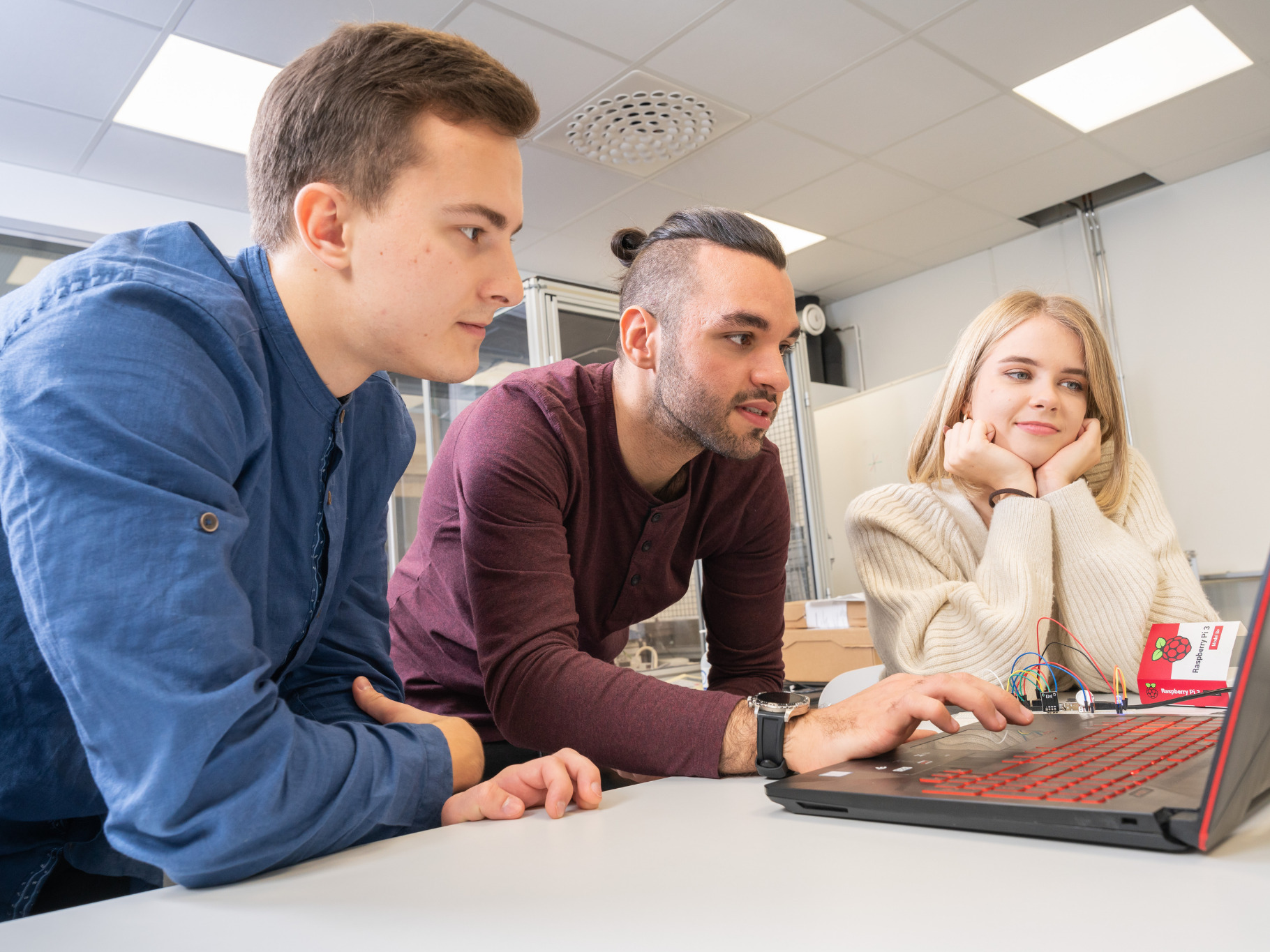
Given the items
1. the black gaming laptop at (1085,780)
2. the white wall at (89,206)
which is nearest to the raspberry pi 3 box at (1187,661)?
the black gaming laptop at (1085,780)

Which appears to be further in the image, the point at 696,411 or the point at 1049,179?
the point at 1049,179

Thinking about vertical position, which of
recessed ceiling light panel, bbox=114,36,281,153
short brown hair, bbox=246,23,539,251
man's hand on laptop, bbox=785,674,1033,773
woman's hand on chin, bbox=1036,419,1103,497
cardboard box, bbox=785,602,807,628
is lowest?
man's hand on laptop, bbox=785,674,1033,773

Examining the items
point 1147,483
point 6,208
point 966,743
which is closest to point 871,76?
point 1147,483

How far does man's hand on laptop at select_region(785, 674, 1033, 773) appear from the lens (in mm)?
724

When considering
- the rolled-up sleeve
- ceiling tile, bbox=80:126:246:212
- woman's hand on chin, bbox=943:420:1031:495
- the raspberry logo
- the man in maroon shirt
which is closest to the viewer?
the rolled-up sleeve

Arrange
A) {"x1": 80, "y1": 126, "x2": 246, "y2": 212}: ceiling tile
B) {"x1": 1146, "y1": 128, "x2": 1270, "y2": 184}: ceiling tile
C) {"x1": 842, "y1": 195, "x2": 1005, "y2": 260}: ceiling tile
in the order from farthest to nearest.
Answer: {"x1": 842, "y1": 195, "x2": 1005, "y2": 260}: ceiling tile < {"x1": 1146, "y1": 128, "x2": 1270, "y2": 184}: ceiling tile < {"x1": 80, "y1": 126, "x2": 246, "y2": 212}: ceiling tile

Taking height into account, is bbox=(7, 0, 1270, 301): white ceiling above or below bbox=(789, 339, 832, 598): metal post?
above

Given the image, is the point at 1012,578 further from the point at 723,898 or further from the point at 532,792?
the point at 723,898

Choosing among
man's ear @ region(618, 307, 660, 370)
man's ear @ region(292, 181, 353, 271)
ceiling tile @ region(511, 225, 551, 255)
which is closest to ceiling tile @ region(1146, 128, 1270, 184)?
ceiling tile @ region(511, 225, 551, 255)

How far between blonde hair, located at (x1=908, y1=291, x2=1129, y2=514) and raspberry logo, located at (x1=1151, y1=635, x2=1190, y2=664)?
465mm

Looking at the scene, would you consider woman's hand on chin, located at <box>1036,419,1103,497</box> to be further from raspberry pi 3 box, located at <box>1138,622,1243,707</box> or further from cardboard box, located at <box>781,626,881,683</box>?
cardboard box, located at <box>781,626,881,683</box>

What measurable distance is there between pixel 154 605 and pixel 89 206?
353 centimetres

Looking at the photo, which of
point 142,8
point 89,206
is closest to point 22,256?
point 89,206

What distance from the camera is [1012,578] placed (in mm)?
1296
